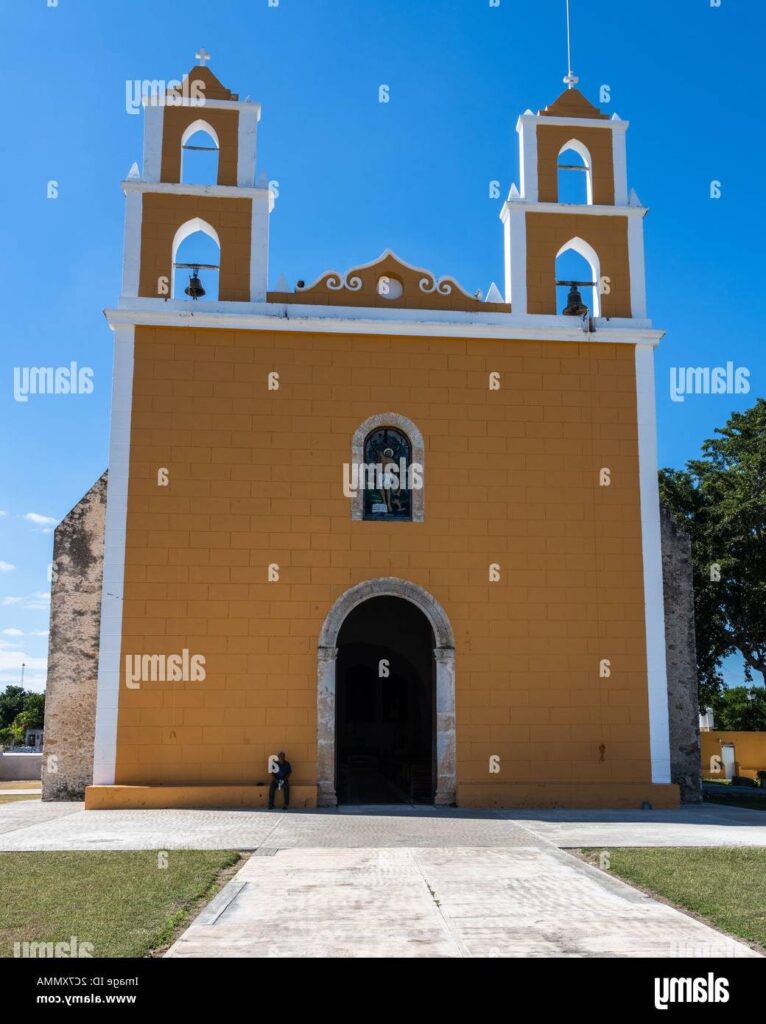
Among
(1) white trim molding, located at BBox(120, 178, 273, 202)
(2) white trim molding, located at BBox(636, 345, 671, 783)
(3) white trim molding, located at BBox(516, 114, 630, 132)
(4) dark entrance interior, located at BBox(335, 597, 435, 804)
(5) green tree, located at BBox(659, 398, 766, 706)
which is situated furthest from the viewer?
(5) green tree, located at BBox(659, 398, 766, 706)

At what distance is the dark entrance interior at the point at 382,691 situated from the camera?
68.3ft

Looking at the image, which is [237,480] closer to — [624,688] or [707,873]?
[624,688]

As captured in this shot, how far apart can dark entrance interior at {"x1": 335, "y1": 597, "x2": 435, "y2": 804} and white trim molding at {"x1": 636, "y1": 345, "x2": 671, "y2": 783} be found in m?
5.47

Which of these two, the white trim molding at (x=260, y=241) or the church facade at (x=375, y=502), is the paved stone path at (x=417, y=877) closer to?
the church facade at (x=375, y=502)

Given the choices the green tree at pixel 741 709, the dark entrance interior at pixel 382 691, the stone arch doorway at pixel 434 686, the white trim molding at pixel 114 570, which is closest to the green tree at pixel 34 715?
→ the dark entrance interior at pixel 382 691

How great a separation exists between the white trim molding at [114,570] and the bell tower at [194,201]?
118cm

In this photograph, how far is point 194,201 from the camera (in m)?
15.9

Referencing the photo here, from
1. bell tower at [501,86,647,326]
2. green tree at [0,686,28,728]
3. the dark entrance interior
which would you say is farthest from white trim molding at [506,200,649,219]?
green tree at [0,686,28,728]

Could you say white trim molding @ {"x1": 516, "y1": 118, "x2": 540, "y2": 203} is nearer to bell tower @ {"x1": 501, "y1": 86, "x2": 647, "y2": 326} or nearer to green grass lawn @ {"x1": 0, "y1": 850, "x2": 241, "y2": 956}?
bell tower @ {"x1": 501, "y1": 86, "x2": 647, "y2": 326}

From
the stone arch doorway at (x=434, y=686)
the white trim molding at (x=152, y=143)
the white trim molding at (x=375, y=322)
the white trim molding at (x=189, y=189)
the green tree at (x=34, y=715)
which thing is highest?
the white trim molding at (x=152, y=143)

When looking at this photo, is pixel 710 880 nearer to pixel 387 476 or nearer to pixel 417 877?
pixel 417 877

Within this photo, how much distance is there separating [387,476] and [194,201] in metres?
5.54

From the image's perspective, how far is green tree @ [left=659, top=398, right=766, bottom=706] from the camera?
77.6 feet
